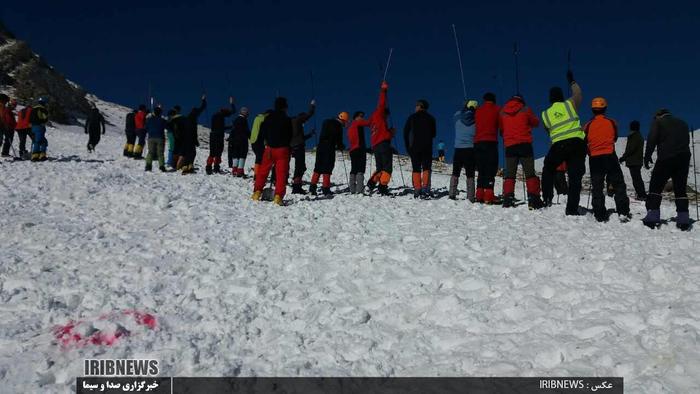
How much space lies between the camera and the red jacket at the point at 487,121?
11.3 m

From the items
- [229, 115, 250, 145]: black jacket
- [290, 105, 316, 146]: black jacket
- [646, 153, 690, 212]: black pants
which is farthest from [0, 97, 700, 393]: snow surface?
[229, 115, 250, 145]: black jacket

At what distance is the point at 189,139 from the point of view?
1622 centimetres

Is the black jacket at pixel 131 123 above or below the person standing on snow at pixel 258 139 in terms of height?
above

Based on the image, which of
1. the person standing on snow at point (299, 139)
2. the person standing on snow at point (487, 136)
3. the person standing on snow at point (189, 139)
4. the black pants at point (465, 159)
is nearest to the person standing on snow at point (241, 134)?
the person standing on snow at point (189, 139)

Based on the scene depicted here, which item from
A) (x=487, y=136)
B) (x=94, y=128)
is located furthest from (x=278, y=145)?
(x=94, y=128)

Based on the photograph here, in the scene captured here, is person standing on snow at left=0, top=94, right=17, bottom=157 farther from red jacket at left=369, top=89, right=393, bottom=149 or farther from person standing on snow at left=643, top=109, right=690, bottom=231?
person standing on snow at left=643, top=109, right=690, bottom=231

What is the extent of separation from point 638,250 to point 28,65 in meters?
65.0

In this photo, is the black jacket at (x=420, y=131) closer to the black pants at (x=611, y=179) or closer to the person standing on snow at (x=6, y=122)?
the black pants at (x=611, y=179)

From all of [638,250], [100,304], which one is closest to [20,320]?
[100,304]

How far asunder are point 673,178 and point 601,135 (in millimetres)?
1495

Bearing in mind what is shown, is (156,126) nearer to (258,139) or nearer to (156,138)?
(156,138)

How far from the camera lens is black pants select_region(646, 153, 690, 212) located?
8742 mm

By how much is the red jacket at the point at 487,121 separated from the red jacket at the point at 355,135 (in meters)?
3.21

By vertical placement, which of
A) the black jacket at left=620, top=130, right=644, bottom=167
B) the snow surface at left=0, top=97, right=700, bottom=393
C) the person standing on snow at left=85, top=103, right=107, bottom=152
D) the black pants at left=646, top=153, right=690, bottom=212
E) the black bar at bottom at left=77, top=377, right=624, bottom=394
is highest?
the person standing on snow at left=85, top=103, right=107, bottom=152
